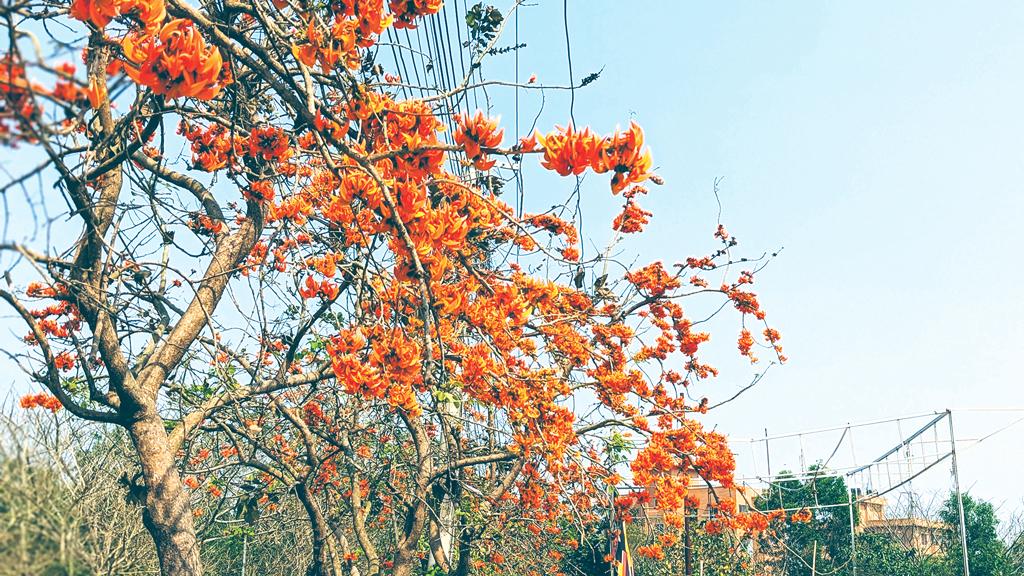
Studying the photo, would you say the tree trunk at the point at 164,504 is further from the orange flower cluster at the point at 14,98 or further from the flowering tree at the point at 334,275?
the orange flower cluster at the point at 14,98

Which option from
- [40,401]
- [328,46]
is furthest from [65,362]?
[328,46]

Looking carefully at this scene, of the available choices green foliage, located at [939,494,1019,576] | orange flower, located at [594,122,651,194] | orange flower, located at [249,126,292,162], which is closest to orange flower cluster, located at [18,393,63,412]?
orange flower, located at [249,126,292,162]

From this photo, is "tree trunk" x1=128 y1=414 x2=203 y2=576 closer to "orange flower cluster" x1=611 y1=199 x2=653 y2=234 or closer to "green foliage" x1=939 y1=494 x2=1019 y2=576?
"orange flower cluster" x1=611 y1=199 x2=653 y2=234

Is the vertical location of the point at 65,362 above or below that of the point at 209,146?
below

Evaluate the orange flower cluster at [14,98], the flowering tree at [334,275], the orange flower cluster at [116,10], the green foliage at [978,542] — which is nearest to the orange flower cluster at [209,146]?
the flowering tree at [334,275]

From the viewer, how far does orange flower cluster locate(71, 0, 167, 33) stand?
2430mm

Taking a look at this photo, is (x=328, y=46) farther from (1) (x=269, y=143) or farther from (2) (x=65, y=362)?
(2) (x=65, y=362)

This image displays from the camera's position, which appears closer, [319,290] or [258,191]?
[258,191]

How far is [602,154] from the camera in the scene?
2.71 meters

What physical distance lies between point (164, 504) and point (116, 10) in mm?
2821

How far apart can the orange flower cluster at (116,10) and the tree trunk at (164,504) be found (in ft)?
8.43

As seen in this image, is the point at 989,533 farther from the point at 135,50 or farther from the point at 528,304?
the point at 135,50

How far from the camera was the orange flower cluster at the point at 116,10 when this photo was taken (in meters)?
2.43

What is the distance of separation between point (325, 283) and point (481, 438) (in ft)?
10.4
